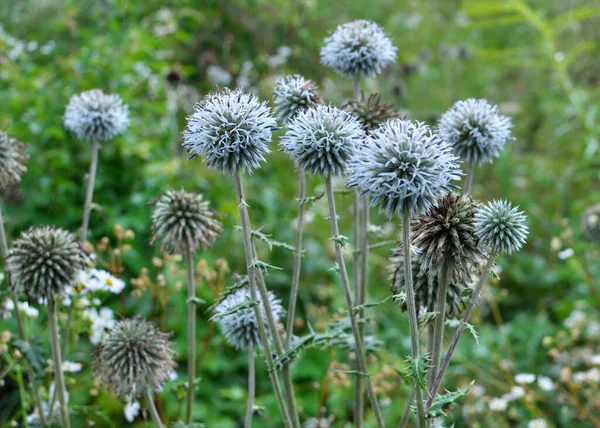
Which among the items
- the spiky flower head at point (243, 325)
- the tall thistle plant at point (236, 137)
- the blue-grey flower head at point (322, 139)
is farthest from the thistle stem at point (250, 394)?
the blue-grey flower head at point (322, 139)

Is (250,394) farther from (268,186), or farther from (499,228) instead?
(268,186)

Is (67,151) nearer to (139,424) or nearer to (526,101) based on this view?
(139,424)

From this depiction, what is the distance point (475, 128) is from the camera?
8.01ft

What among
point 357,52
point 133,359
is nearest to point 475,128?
point 357,52

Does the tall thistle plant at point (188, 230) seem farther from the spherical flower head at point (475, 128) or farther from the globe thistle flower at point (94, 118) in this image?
the spherical flower head at point (475, 128)

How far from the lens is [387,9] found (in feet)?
26.8

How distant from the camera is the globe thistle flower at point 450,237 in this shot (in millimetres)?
1836

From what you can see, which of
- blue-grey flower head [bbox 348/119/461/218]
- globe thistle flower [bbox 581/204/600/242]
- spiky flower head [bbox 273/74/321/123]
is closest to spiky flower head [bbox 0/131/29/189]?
spiky flower head [bbox 273/74/321/123]

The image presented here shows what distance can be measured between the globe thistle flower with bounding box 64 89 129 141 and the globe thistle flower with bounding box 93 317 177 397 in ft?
3.23

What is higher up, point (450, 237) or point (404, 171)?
point (404, 171)

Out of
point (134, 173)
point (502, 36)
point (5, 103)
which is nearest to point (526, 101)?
point (502, 36)

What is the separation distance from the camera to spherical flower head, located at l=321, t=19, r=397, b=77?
262 cm

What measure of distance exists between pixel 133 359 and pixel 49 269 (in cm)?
46

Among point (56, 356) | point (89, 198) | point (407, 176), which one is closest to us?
point (407, 176)
